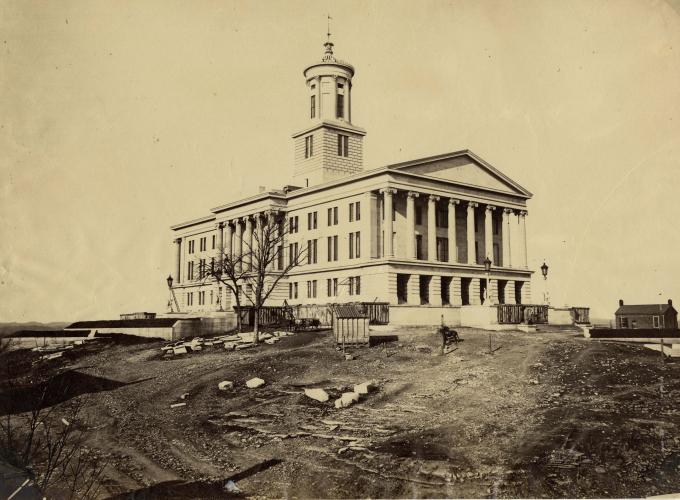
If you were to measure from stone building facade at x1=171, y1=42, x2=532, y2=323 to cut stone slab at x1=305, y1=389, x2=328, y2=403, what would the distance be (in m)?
20.8

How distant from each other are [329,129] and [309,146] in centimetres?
286

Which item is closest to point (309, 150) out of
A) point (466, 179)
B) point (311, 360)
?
point (466, 179)

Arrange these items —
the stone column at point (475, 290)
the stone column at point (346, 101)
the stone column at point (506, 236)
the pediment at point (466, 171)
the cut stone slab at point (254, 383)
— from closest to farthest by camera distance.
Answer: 1. the cut stone slab at point (254, 383)
2. the pediment at point (466, 171)
3. the stone column at point (475, 290)
4. the stone column at point (506, 236)
5. the stone column at point (346, 101)

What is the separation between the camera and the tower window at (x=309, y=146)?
60.1 m

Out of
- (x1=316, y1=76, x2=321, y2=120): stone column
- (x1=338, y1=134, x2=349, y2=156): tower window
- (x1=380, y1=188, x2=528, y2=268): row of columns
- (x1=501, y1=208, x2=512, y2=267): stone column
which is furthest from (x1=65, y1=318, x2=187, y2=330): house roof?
(x1=501, y1=208, x2=512, y2=267): stone column

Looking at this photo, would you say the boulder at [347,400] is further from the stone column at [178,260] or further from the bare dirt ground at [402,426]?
the stone column at [178,260]

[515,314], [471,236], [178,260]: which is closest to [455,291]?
[471,236]

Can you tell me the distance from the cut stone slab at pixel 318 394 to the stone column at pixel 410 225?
93.3ft

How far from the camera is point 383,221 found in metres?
48.5

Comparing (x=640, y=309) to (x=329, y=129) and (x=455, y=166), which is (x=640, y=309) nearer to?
(x=455, y=166)

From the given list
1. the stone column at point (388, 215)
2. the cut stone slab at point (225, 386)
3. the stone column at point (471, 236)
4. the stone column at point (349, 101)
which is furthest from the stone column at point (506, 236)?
the cut stone slab at point (225, 386)

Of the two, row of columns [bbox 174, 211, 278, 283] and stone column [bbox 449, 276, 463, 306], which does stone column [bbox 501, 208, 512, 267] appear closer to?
stone column [bbox 449, 276, 463, 306]

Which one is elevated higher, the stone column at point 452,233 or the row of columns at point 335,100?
the row of columns at point 335,100

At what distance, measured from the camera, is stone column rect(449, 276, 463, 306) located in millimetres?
49416
